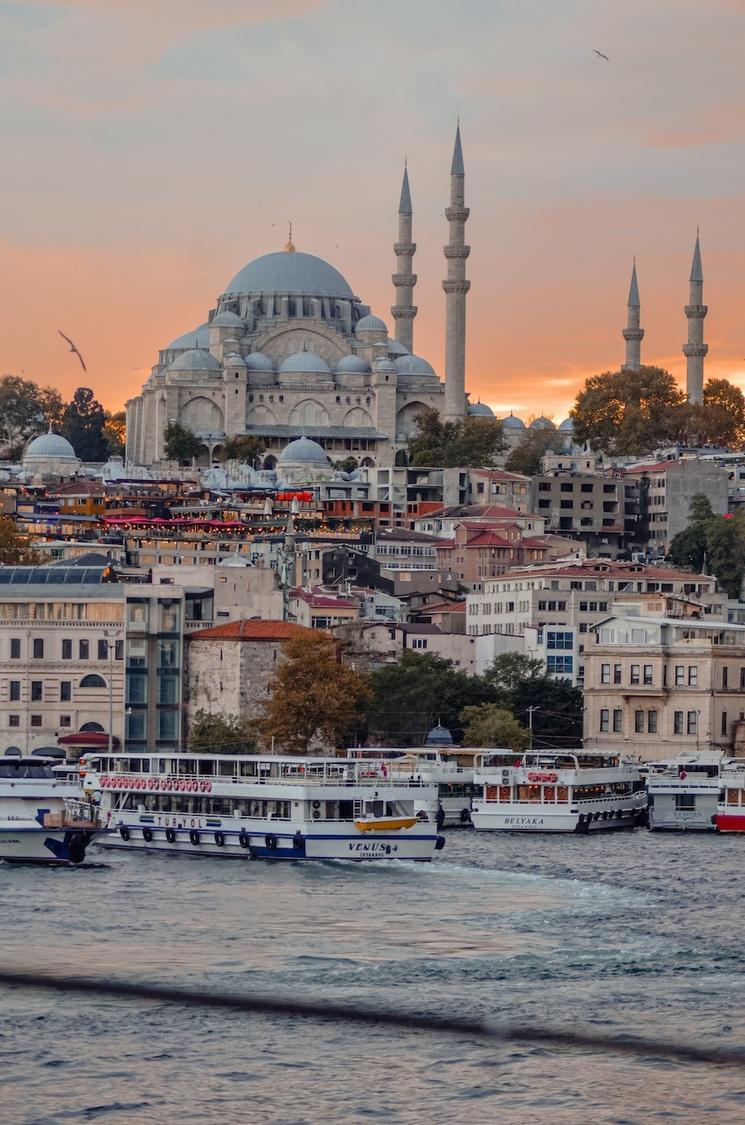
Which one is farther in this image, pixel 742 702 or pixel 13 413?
pixel 13 413

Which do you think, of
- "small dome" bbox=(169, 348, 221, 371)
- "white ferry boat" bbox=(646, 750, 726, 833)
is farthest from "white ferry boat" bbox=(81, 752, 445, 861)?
"small dome" bbox=(169, 348, 221, 371)

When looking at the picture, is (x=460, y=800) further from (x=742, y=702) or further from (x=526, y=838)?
(x=742, y=702)

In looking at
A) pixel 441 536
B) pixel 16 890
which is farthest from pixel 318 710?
pixel 441 536

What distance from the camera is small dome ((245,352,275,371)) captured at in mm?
163375

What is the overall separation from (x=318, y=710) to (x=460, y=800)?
7.13 meters

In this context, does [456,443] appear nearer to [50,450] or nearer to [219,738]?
[50,450]

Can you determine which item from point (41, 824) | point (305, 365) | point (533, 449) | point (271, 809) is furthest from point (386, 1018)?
point (305, 365)

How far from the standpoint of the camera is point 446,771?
65.5 meters

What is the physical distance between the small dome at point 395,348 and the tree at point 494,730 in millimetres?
94835

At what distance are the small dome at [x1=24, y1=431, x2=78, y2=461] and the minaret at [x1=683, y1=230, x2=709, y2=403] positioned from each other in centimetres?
3430

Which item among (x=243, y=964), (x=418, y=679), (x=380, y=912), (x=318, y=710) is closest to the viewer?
(x=243, y=964)

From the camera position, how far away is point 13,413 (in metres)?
178

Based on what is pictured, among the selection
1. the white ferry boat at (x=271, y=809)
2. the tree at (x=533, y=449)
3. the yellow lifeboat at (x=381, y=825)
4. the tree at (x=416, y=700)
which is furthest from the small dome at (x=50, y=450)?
the yellow lifeboat at (x=381, y=825)

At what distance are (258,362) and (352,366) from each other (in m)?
5.47
